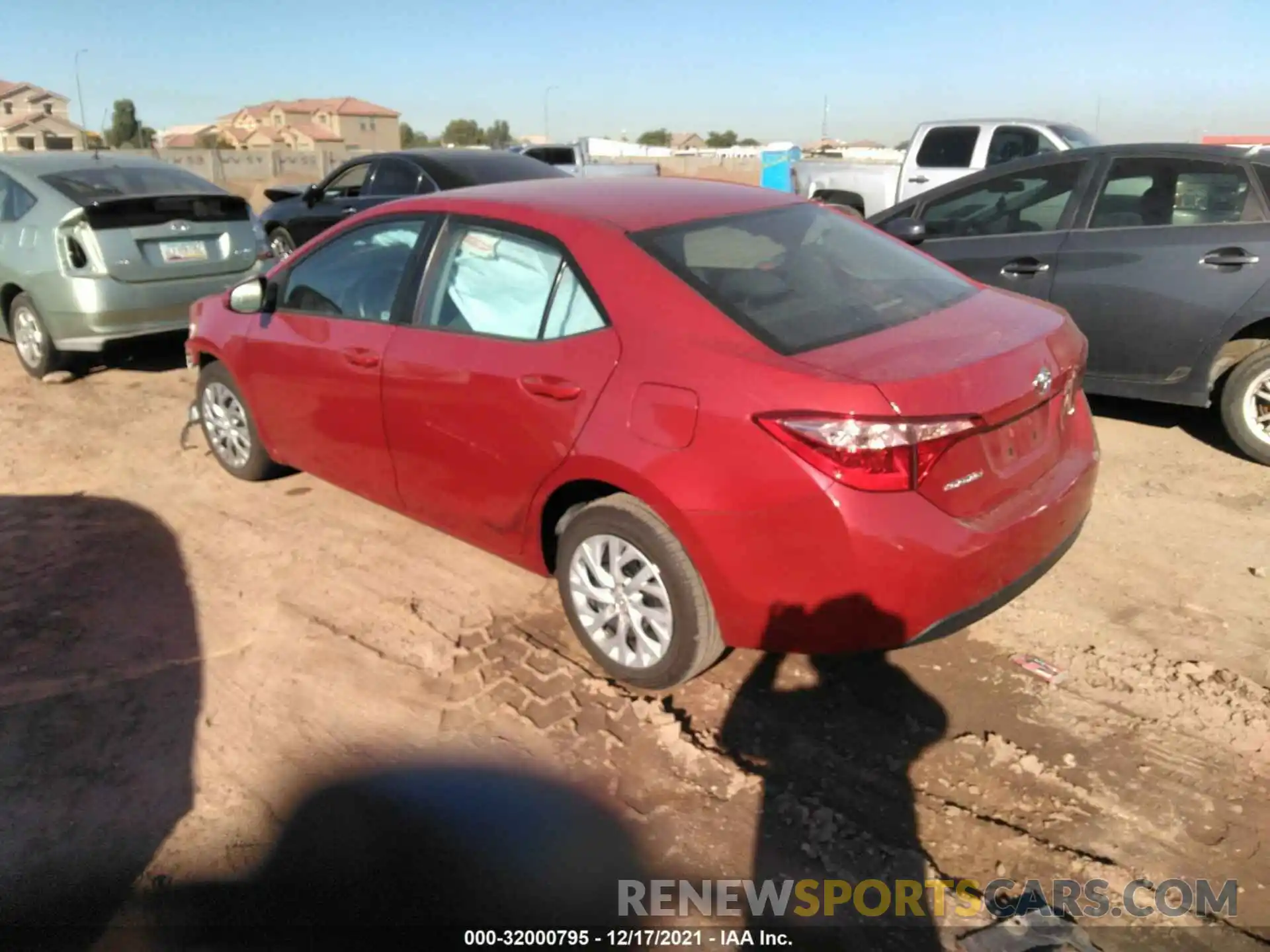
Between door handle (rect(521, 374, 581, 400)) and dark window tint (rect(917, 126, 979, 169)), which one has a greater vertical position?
dark window tint (rect(917, 126, 979, 169))

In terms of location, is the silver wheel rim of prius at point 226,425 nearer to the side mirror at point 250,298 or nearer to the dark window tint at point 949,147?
the side mirror at point 250,298

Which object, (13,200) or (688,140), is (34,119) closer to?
(688,140)

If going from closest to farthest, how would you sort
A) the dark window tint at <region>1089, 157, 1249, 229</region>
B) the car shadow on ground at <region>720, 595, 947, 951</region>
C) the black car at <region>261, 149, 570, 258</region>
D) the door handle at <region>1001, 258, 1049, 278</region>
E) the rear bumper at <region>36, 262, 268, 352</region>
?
the car shadow on ground at <region>720, 595, 947, 951</region>, the dark window tint at <region>1089, 157, 1249, 229</region>, the door handle at <region>1001, 258, 1049, 278</region>, the rear bumper at <region>36, 262, 268, 352</region>, the black car at <region>261, 149, 570, 258</region>

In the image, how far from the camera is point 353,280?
4469mm

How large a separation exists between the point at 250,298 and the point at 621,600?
2.74 metres

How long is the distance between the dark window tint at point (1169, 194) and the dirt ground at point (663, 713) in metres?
1.65

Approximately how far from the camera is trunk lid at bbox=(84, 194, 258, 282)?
7172 mm

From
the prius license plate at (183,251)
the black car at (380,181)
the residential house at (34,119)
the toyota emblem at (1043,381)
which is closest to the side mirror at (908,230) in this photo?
the toyota emblem at (1043,381)

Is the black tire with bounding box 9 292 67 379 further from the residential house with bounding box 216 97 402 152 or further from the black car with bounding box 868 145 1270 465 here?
the residential house with bounding box 216 97 402 152

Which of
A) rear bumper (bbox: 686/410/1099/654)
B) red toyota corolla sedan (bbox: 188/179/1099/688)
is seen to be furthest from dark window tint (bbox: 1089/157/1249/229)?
rear bumper (bbox: 686/410/1099/654)

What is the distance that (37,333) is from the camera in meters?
7.53

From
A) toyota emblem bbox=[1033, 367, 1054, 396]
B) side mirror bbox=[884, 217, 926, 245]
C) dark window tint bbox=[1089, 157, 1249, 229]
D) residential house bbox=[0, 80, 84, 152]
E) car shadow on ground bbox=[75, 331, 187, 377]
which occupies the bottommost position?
car shadow on ground bbox=[75, 331, 187, 377]

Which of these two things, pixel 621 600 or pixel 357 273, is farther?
pixel 357 273

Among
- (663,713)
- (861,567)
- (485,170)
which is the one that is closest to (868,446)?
(861,567)
